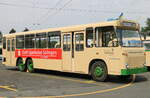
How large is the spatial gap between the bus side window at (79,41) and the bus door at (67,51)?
433mm

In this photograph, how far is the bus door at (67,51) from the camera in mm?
14930

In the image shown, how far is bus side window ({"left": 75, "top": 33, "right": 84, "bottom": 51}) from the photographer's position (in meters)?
14.2

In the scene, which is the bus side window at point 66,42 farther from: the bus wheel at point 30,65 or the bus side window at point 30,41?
the bus wheel at point 30,65

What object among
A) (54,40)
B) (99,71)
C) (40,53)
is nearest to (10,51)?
(40,53)

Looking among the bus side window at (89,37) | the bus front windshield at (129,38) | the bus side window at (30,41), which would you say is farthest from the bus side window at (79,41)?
the bus side window at (30,41)

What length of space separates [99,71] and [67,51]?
104 inches

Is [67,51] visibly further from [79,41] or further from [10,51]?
[10,51]

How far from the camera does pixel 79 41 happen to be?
1434 centimetres

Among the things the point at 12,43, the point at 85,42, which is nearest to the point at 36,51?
the point at 12,43

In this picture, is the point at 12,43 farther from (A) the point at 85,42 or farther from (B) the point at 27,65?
(A) the point at 85,42

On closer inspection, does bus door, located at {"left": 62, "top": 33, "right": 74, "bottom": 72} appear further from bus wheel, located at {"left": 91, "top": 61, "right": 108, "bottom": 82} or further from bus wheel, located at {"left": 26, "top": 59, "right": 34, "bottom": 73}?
bus wheel, located at {"left": 26, "top": 59, "right": 34, "bottom": 73}

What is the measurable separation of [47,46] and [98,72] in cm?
463

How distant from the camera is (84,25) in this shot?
1409 cm

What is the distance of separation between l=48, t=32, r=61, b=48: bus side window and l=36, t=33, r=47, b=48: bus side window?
21.0 inches
